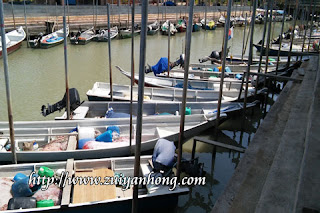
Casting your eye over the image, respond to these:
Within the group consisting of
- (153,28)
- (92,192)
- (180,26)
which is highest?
(180,26)

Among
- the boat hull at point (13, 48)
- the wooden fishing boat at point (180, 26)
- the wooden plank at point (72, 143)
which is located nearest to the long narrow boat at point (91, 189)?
the wooden plank at point (72, 143)

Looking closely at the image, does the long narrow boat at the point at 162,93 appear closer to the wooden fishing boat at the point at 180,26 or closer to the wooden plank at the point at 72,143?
the wooden plank at the point at 72,143

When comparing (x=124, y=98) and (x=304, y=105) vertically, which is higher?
(x=304, y=105)

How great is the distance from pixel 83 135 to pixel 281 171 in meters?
5.22

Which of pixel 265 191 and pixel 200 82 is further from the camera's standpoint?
pixel 200 82

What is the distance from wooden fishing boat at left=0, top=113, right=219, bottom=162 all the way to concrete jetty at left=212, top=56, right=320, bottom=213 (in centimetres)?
250

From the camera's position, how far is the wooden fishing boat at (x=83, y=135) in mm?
7688

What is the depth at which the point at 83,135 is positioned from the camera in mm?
8438

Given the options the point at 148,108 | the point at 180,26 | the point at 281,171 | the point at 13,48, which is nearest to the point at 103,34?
the point at 13,48

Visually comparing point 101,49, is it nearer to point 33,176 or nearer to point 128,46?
point 128,46

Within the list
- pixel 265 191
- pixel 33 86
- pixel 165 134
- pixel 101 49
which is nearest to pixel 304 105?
pixel 165 134

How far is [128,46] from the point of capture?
25812 millimetres

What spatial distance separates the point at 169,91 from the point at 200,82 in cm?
187

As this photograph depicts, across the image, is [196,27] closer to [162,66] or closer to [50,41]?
[50,41]
